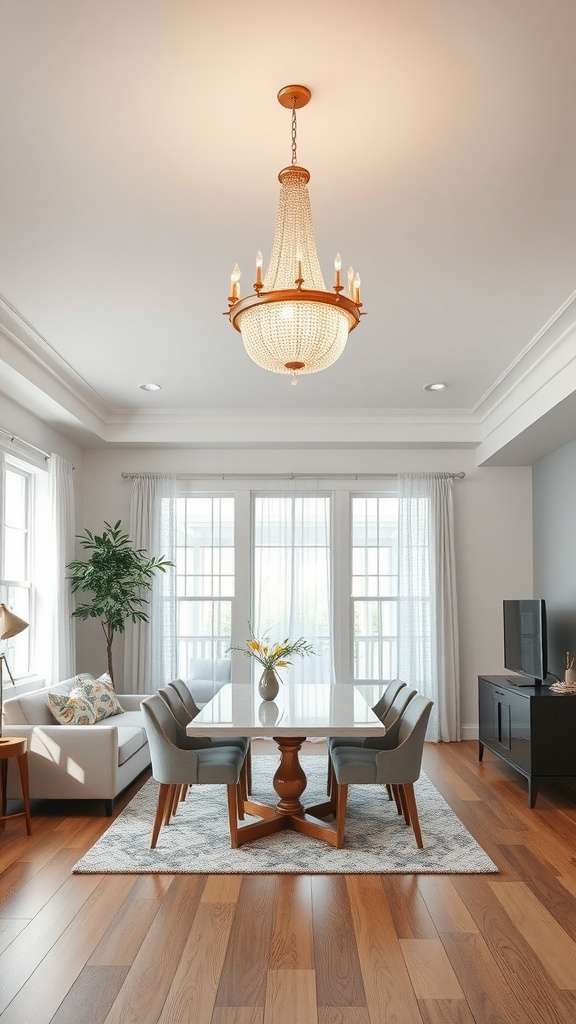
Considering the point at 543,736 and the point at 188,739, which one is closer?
the point at 188,739

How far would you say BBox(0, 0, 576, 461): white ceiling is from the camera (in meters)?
2.39

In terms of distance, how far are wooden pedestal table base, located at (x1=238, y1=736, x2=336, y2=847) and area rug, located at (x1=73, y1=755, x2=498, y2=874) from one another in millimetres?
50

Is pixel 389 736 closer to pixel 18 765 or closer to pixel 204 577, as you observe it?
pixel 18 765

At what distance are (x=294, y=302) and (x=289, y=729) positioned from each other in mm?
2251

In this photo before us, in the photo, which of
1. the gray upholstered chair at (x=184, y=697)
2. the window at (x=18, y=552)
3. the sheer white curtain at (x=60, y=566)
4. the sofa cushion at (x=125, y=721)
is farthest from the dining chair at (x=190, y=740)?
the sheer white curtain at (x=60, y=566)

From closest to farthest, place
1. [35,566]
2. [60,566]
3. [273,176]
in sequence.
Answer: [273,176]
[35,566]
[60,566]

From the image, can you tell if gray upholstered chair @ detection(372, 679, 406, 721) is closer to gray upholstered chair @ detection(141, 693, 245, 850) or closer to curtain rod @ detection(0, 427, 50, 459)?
gray upholstered chair @ detection(141, 693, 245, 850)

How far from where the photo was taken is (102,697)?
6.02m

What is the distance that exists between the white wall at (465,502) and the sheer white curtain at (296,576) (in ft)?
1.32

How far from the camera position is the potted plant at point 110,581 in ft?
22.4

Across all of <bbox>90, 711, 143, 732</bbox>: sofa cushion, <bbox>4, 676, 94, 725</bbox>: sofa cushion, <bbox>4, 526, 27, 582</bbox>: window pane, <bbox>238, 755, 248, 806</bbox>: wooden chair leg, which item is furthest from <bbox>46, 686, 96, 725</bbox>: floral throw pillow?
<bbox>238, 755, 248, 806</bbox>: wooden chair leg

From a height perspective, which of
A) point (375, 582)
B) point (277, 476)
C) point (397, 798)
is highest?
point (277, 476)

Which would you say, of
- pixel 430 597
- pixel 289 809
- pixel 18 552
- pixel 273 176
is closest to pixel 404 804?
pixel 289 809

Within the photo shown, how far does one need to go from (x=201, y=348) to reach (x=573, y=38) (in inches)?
132
